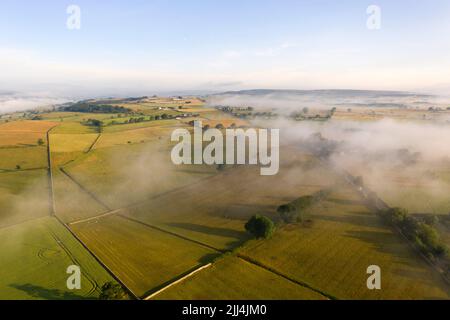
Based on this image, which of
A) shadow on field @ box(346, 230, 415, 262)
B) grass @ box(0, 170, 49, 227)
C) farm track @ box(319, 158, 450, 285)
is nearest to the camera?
farm track @ box(319, 158, 450, 285)

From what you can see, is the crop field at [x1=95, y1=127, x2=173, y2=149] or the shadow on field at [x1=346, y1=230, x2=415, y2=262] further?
the crop field at [x1=95, y1=127, x2=173, y2=149]

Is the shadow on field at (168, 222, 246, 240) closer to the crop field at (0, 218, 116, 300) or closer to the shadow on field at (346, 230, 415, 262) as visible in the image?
the crop field at (0, 218, 116, 300)

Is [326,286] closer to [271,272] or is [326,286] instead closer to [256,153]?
[271,272]

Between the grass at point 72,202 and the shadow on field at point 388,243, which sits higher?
the grass at point 72,202

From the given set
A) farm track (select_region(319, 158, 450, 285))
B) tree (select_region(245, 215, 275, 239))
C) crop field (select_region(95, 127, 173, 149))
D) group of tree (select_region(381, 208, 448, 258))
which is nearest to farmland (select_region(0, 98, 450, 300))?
farm track (select_region(319, 158, 450, 285))

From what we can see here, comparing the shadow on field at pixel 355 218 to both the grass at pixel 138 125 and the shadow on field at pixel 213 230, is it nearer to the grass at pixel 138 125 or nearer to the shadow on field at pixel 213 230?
the shadow on field at pixel 213 230

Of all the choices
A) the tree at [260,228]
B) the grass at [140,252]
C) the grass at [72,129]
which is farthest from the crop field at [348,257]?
the grass at [72,129]

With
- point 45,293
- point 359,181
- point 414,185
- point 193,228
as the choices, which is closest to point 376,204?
point 359,181

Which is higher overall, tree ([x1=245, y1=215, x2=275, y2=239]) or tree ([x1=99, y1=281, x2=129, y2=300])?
tree ([x1=245, y1=215, x2=275, y2=239])
